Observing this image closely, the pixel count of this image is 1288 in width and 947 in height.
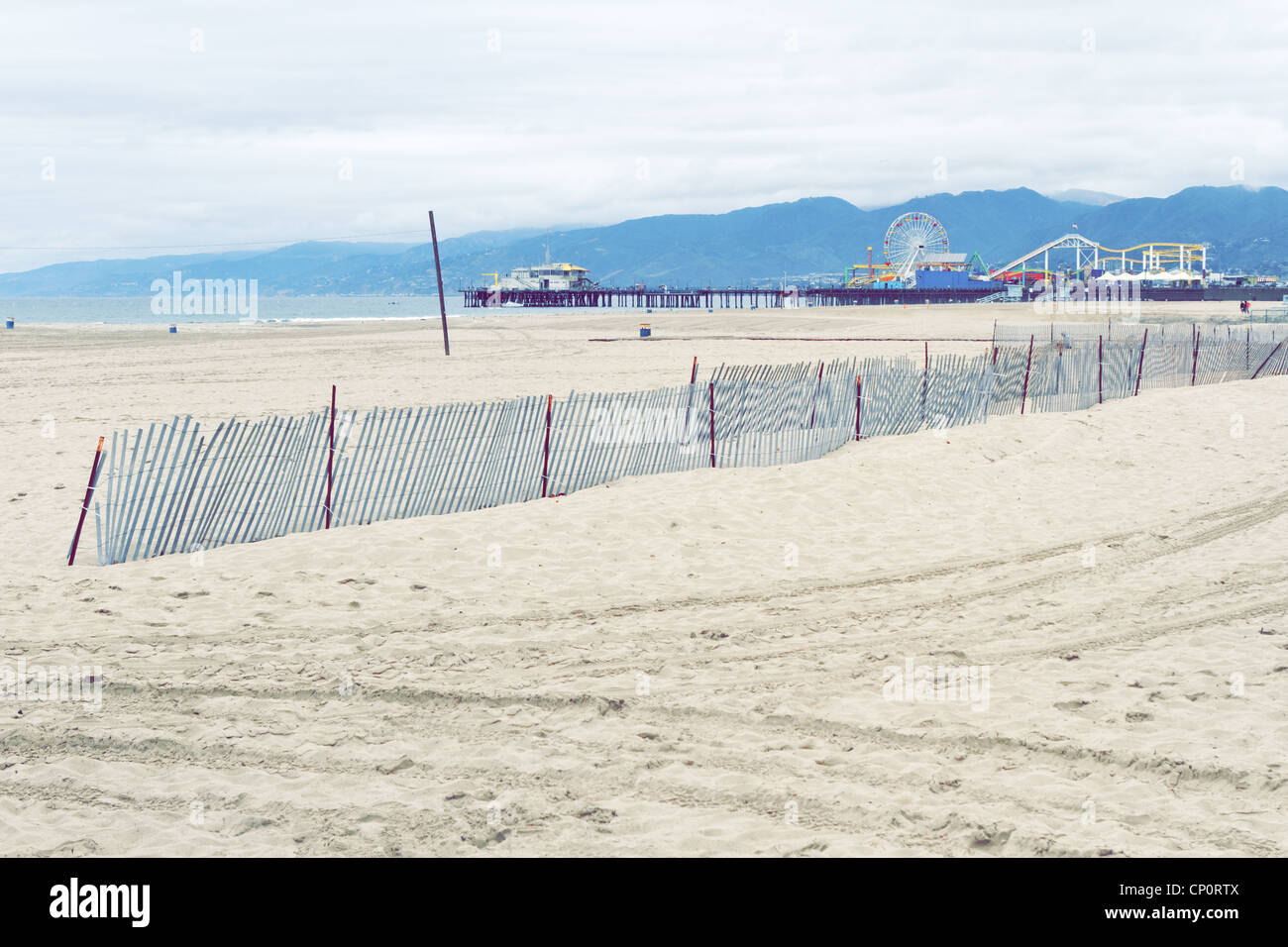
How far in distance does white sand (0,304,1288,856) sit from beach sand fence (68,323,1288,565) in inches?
19.5

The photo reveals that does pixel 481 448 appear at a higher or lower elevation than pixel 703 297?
lower

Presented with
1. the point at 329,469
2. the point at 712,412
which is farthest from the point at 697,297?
the point at 329,469

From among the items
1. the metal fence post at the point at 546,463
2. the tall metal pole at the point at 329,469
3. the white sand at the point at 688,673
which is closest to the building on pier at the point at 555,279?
the white sand at the point at 688,673

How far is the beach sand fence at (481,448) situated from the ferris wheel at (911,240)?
137098 mm

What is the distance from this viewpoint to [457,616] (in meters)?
7.81

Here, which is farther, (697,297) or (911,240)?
(697,297)

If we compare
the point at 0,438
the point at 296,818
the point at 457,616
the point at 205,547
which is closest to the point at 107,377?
the point at 0,438

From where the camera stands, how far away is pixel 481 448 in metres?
11.2

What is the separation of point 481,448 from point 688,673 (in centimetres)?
516

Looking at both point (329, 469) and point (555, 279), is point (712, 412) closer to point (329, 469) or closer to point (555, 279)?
point (329, 469)

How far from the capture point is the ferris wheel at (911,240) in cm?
14838

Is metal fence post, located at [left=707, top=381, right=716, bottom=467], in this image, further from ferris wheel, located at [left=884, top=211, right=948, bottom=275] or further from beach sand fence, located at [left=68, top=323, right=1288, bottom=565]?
ferris wheel, located at [left=884, top=211, right=948, bottom=275]

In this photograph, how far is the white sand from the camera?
15.7 ft
